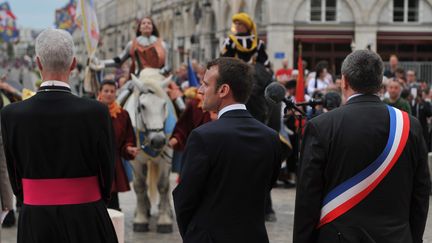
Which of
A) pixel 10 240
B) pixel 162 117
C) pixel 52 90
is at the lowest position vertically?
pixel 10 240

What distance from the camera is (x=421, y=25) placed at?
43.6m

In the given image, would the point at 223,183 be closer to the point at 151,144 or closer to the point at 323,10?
the point at 151,144

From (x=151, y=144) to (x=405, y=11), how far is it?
35616mm

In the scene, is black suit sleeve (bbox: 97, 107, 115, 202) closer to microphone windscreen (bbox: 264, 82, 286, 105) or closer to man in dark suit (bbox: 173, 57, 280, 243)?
man in dark suit (bbox: 173, 57, 280, 243)

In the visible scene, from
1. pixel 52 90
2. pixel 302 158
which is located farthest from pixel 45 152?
pixel 302 158

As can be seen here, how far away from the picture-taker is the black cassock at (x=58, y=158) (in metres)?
5.14

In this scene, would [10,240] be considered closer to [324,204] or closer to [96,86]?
[96,86]

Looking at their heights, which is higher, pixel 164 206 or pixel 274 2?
pixel 274 2

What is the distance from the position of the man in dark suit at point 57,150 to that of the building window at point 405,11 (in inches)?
1569

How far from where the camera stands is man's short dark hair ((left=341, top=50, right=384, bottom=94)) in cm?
502

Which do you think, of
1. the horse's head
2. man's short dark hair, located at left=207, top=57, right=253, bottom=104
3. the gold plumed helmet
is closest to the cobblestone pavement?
the horse's head

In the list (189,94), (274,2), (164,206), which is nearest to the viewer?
(164,206)

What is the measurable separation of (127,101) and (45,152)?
20.4 ft

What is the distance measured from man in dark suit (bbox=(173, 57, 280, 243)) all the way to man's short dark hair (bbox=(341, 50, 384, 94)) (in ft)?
2.01
